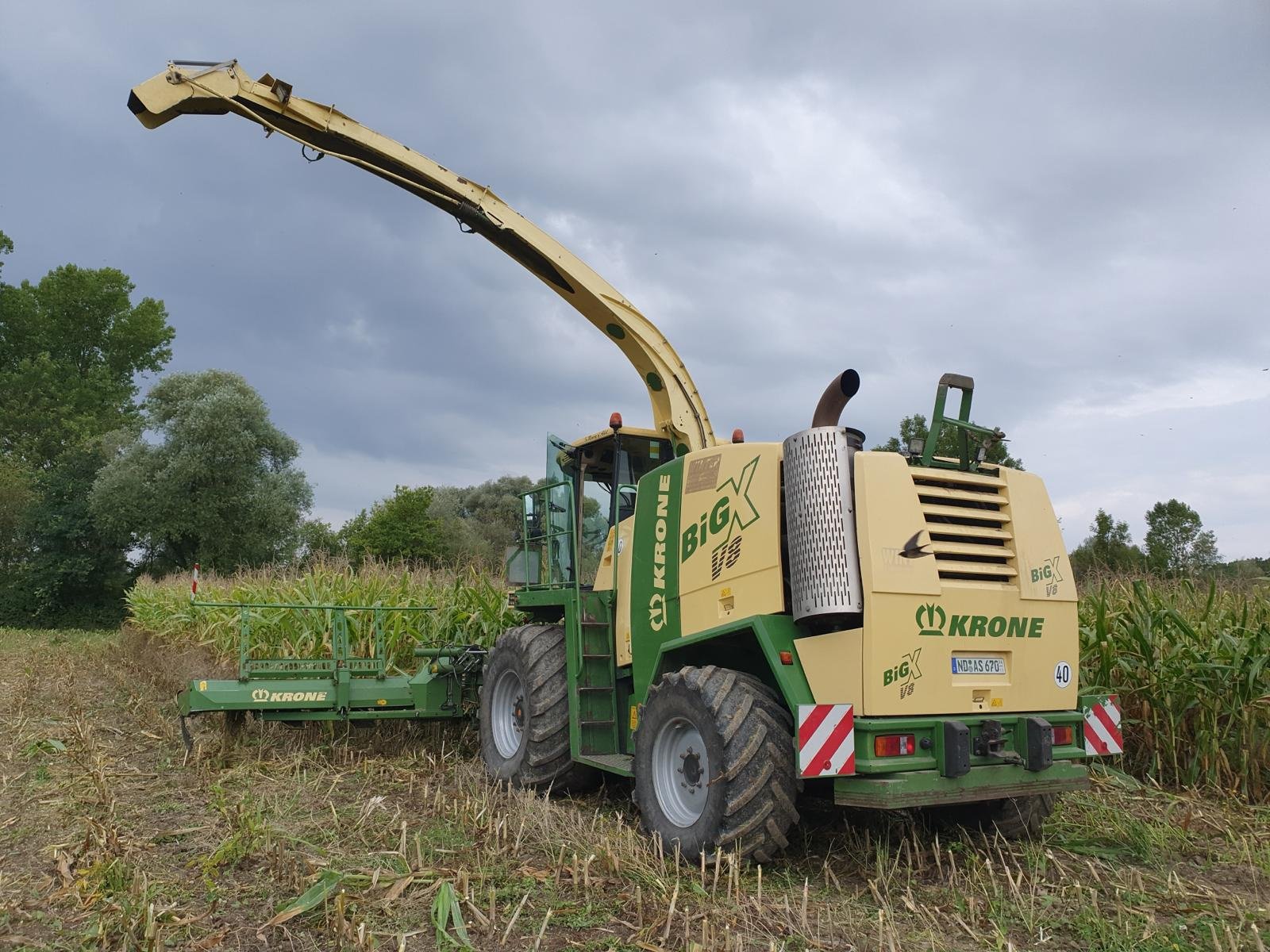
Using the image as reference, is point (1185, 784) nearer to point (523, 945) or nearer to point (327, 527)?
point (523, 945)

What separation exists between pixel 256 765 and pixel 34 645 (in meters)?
16.6

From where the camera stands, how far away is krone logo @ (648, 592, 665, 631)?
5.63 metres

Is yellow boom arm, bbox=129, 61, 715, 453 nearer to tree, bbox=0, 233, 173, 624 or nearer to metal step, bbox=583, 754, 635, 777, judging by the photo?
metal step, bbox=583, 754, 635, 777

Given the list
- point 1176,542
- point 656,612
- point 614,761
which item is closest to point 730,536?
point 656,612

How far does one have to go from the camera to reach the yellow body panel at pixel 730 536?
4840 millimetres

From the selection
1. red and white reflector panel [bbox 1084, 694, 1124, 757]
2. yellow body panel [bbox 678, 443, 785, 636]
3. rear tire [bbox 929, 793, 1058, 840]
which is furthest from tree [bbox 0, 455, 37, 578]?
red and white reflector panel [bbox 1084, 694, 1124, 757]

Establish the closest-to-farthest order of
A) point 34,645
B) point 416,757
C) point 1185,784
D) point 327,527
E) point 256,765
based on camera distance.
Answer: point 1185,784 < point 256,765 < point 416,757 < point 34,645 < point 327,527

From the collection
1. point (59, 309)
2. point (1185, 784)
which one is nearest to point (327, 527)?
point (59, 309)

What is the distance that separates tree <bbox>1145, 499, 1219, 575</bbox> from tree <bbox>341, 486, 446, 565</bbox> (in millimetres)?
20138

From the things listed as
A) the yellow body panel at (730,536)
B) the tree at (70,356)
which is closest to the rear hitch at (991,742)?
the yellow body panel at (730,536)

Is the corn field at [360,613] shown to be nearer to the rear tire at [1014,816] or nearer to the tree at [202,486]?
the rear tire at [1014,816]

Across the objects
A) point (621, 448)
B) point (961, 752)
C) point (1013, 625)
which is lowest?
point (961, 752)

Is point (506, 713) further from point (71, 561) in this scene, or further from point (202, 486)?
point (71, 561)

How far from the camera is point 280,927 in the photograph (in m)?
3.54
